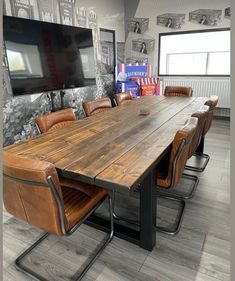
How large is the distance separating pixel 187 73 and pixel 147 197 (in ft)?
14.6

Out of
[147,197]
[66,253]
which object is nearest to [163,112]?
[147,197]

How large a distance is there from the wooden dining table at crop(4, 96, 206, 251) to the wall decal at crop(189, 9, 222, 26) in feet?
11.2

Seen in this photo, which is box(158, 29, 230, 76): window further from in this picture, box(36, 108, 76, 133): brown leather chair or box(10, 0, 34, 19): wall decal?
box(36, 108, 76, 133): brown leather chair

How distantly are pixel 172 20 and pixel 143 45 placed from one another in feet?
2.66

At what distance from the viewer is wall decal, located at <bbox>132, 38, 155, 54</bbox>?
5438mm

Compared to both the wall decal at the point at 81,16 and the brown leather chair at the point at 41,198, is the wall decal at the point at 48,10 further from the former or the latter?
the brown leather chair at the point at 41,198

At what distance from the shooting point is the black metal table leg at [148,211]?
156 cm

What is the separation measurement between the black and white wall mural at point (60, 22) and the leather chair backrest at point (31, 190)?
2.09 m

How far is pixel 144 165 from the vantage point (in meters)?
1.30

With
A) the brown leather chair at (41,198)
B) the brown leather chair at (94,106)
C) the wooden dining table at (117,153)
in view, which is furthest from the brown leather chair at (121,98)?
the brown leather chair at (41,198)

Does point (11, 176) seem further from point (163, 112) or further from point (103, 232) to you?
point (163, 112)

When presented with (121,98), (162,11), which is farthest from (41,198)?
(162,11)

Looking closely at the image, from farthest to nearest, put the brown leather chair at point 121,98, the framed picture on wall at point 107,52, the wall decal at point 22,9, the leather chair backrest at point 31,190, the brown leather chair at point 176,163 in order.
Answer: the framed picture on wall at point 107,52
the brown leather chair at point 121,98
the wall decal at point 22,9
the brown leather chair at point 176,163
the leather chair backrest at point 31,190

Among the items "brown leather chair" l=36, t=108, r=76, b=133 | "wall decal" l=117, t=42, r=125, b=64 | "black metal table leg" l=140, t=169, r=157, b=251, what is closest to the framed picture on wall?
"wall decal" l=117, t=42, r=125, b=64
